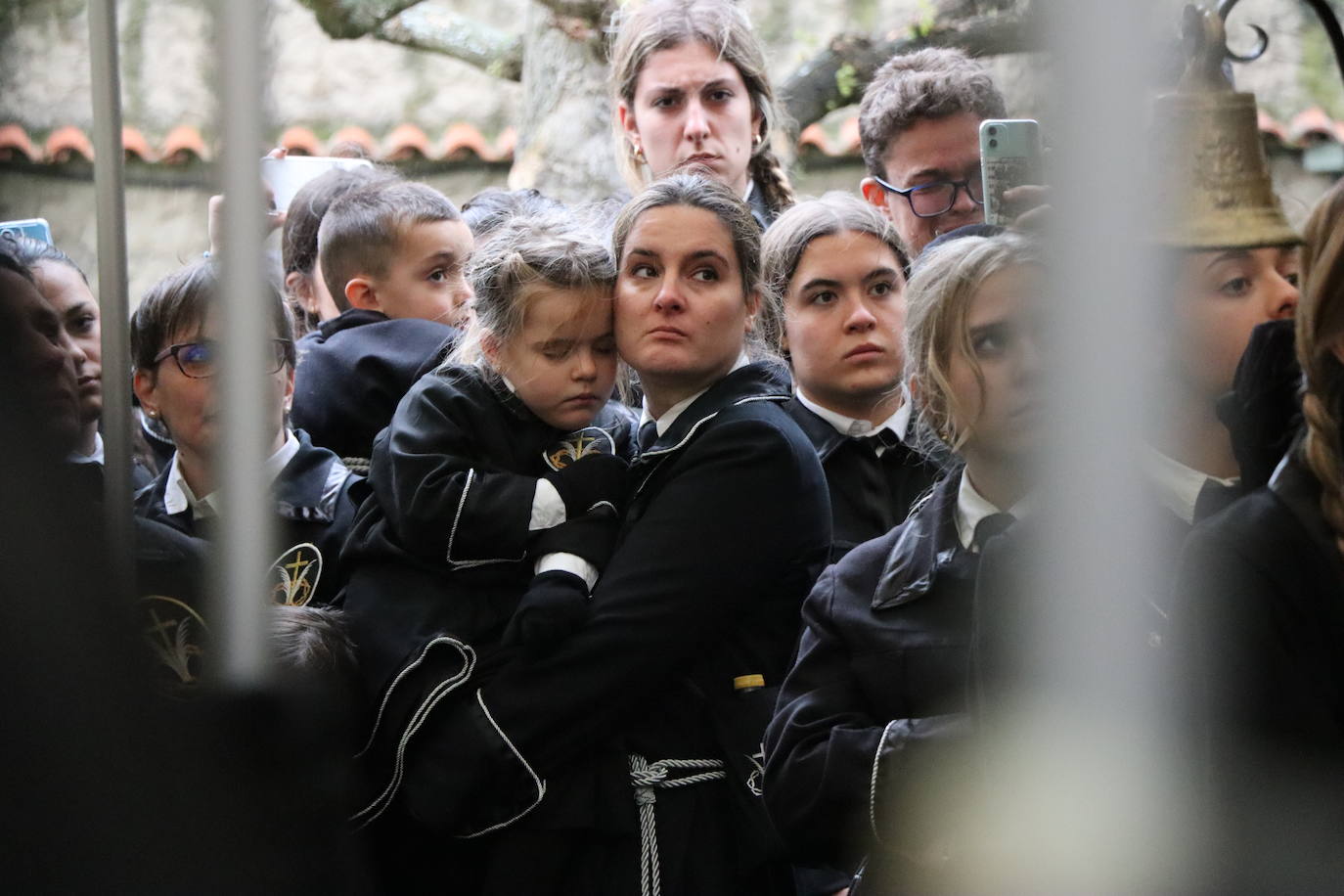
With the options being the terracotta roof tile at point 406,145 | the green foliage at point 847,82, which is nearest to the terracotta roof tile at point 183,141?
the terracotta roof tile at point 406,145

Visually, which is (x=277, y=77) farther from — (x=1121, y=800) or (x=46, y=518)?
(x=1121, y=800)

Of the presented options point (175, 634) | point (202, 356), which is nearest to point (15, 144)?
point (202, 356)

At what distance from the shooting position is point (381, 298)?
7.77ft

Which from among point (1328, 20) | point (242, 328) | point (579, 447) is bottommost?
point (579, 447)

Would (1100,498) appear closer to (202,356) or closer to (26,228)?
(202,356)

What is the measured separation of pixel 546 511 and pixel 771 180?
83 cm

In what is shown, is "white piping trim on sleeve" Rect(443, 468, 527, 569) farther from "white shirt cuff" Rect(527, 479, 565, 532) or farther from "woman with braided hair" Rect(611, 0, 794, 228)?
"woman with braided hair" Rect(611, 0, 794, 228)

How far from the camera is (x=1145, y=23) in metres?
0.95

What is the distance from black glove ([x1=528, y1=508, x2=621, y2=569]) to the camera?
1.82 meters

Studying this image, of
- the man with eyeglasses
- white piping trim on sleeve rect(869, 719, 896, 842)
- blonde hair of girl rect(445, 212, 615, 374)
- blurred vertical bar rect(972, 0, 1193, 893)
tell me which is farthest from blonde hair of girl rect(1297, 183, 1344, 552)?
blonde hair of girl rect(445, 212, 615, 374)

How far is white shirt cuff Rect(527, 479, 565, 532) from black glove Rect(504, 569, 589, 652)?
0.07 metres

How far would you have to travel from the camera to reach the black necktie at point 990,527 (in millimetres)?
1151

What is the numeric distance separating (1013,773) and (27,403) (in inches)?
35.4

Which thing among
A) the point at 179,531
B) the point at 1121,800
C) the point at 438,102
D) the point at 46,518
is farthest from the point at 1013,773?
the point at 438,102
